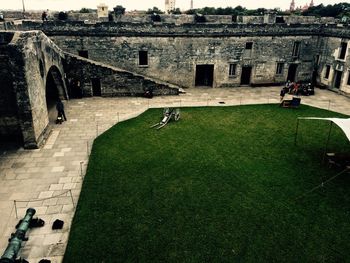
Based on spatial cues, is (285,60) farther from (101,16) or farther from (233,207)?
(233,207)

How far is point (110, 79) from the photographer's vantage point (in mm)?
27625

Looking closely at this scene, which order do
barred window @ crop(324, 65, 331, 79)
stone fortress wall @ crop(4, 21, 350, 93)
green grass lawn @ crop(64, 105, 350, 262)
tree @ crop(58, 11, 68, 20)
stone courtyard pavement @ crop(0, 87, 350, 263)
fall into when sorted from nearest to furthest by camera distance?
1. green grass lawn @ crop(64, 105, 350, 262)
2. stone courtyard pavement @ crop(0, 87, 350, 263)
3. stone fortress wall @ crop(4, 21, 350, 93)
4. barred window @ crop(324, 65, 331, 79)
5. tree @ crop(58, 11, 68, 20)

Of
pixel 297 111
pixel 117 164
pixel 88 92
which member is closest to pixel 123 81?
pixel 88 92

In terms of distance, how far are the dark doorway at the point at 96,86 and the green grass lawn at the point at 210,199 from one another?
886 centimetres

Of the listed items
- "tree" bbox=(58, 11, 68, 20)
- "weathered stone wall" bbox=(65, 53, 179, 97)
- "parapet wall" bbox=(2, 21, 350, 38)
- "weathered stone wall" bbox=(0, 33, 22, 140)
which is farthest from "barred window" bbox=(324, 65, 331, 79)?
"weathered stone wall" bbox=(0, 33, 22, 140)

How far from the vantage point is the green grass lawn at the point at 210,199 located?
10.6 meters

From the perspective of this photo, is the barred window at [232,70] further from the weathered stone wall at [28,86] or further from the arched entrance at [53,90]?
the weathered stone wall at [28,86]

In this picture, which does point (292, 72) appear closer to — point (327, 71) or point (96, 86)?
point (327, 71)

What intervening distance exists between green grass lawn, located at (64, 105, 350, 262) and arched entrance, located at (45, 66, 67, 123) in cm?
740

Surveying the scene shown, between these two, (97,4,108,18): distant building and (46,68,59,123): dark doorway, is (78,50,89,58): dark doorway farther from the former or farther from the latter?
(97,4,108,18): distant building

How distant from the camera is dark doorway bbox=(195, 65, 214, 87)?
32250 mm

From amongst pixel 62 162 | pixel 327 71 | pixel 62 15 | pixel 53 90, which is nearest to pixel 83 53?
pixel 53 90

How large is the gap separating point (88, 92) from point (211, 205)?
19.0m

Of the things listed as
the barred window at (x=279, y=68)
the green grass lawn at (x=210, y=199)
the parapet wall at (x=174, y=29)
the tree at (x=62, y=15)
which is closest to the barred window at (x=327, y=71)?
the parapet wall at (x=174, y=29)
